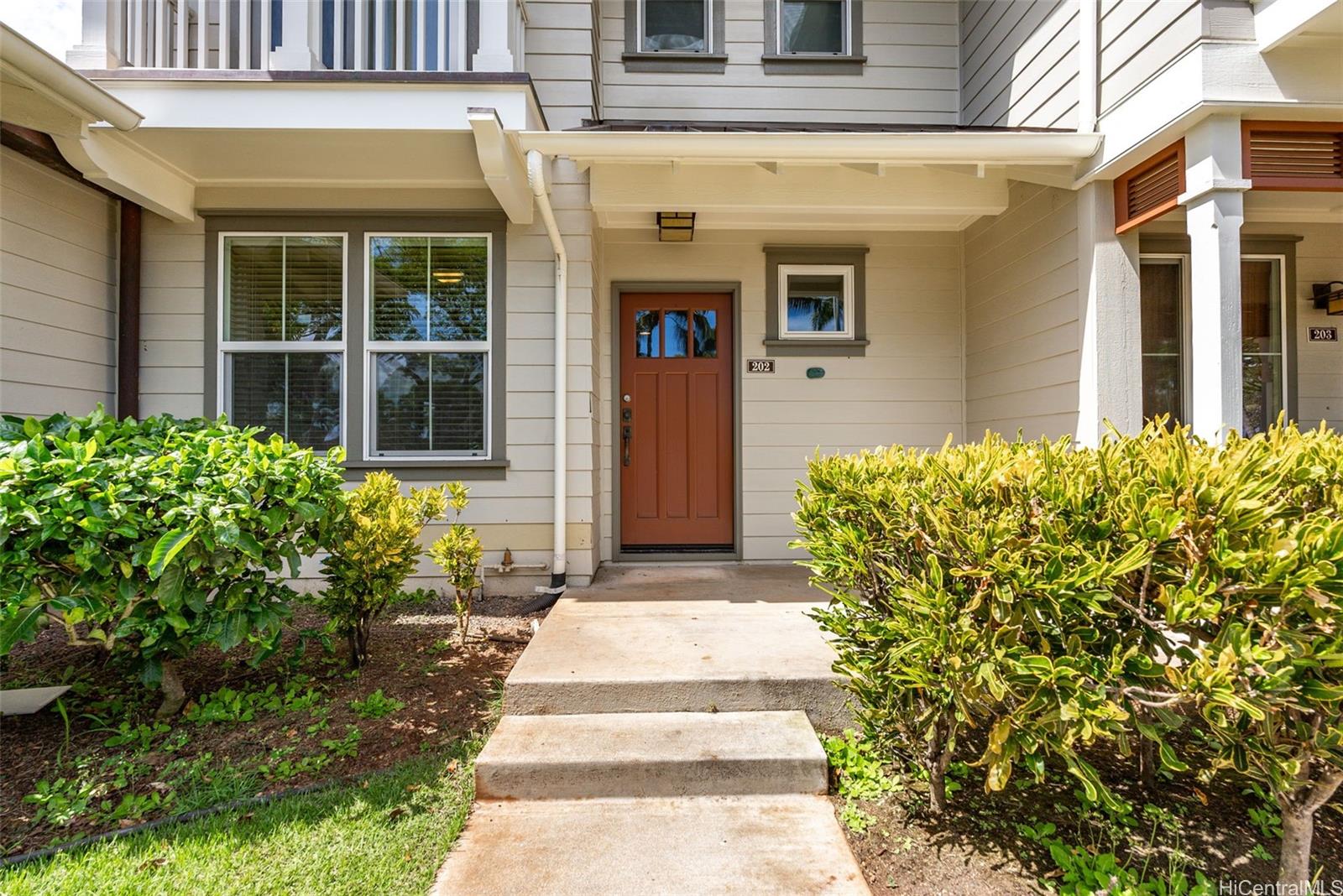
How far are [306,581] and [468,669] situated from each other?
5.95ft

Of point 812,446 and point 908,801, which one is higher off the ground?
point 812,446

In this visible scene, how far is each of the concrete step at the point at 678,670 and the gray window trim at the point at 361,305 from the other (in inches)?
56.8

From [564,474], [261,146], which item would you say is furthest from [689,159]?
[261,146]

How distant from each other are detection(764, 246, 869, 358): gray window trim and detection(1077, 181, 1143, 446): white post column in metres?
1.64

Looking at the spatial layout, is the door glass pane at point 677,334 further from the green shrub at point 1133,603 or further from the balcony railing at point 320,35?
the green shrub at point 1133,603

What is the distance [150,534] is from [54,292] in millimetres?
2478

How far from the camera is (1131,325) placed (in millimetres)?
3283

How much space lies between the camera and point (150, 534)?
2.12 meters

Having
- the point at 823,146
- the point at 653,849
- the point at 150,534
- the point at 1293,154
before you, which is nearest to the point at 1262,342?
the point at 1293,154

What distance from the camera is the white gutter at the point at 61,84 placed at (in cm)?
257

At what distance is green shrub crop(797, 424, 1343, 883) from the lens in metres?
1.30

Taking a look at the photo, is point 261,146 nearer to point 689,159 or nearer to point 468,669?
point 689,159

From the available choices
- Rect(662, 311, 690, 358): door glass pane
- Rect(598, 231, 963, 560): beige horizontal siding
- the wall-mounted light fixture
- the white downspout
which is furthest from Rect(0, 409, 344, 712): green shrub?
the wall-mounted light fixture

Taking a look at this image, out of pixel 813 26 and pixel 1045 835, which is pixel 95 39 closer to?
pixel 813 26
